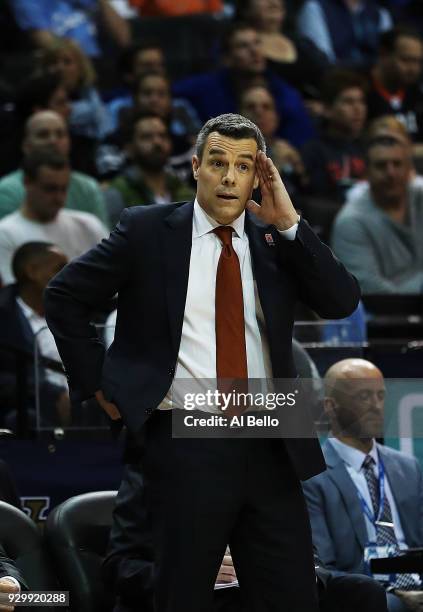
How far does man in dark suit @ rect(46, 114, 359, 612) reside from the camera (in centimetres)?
365

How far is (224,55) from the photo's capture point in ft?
33.2

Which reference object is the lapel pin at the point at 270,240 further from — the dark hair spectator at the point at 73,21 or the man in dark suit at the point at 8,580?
the dark hair spectator at the point at 73,21

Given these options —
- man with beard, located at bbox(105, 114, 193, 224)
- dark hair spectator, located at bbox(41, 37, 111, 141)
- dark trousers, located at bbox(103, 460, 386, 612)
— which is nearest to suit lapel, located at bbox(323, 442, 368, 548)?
dark trousers, located at bbox(103, 460, 386, 612)

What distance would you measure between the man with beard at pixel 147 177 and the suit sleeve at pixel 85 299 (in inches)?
177

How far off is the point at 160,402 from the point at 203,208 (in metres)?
0.58

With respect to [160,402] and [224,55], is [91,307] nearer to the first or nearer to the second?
[160,402]

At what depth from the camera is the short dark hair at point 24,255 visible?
6496mm

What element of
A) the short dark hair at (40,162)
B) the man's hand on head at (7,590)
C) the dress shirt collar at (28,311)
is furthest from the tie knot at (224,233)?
the short dark hair at (40,162)

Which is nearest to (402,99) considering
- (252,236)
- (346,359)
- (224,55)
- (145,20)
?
(224,55)

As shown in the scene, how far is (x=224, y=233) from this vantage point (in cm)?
383

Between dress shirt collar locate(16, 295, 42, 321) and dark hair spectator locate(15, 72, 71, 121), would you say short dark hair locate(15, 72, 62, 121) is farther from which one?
dress shirt collar locate(16, 295, 42, 321)

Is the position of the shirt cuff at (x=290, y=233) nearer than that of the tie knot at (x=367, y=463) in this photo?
Yes

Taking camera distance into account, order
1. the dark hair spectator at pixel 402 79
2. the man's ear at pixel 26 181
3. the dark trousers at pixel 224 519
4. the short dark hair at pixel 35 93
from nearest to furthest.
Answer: the dark trousers at pixel 224 519
the man's ear at pixel 26 181
the short dark hair at pixel 35 93
the dark hair spectator at pixel 402 79

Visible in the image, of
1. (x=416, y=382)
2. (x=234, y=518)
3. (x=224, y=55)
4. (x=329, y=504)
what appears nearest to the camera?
(x=234, y=518)
